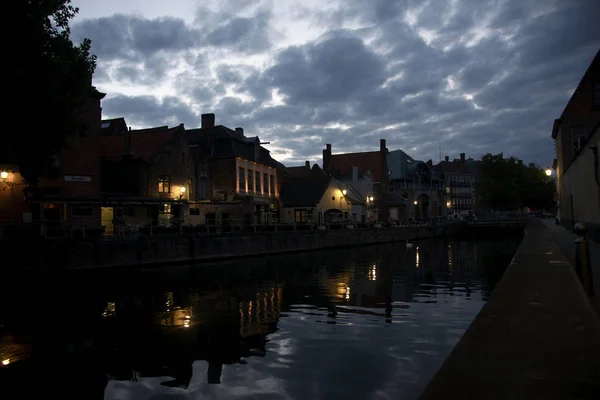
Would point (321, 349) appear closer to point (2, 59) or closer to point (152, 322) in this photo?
point (152, 322)

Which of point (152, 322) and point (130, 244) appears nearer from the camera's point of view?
point (152, 322)

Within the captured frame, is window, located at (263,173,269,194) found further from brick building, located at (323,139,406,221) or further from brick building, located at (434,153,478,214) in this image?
brick building, located at (434,153,478,214)

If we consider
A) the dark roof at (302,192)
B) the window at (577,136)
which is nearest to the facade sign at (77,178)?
the dark roof at (302,192)

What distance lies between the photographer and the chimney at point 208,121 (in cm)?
5347

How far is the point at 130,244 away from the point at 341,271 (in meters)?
13.6

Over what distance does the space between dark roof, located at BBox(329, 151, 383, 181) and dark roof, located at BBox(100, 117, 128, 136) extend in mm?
41675

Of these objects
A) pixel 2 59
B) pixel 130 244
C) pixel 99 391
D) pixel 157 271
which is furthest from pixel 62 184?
pixel 99 391

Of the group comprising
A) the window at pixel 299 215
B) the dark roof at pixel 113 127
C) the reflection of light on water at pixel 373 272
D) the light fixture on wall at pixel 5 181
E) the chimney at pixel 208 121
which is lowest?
the reflection of light on water at pixel 373 272

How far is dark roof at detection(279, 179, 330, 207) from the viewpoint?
189ft

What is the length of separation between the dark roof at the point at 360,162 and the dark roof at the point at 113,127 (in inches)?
1641

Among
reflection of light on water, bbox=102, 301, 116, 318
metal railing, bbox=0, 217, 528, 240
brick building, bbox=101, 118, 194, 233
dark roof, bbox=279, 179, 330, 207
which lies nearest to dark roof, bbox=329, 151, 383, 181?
A: dark roof, bbox=279, 179, 330, 207

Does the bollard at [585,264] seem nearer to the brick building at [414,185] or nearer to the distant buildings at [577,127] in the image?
the distant buildings at [577,127]

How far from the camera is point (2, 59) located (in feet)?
49.5

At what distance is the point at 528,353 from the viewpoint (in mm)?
5789
